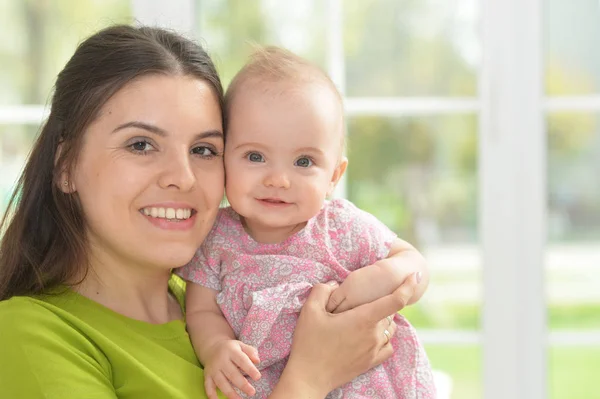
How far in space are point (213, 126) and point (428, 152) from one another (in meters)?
2.90

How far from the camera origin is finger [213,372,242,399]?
1.60 m

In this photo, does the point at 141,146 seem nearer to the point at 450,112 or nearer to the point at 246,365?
the point at 246,365

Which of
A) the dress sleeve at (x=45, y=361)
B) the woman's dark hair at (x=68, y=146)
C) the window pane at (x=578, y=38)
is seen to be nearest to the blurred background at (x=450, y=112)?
the window pane at (x=578, y=38)

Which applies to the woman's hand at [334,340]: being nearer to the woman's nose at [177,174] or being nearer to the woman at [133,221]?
the woman at [133,221]

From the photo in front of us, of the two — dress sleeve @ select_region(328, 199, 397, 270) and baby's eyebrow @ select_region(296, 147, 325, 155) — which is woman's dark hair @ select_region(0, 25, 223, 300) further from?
dress sleeve @ select_region(328, 199, 397, 270)

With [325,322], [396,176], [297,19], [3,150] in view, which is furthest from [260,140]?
[396,176]

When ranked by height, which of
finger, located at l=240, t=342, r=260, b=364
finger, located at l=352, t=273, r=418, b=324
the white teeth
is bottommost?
finger, located at l=240, t=342, r=260, b=364

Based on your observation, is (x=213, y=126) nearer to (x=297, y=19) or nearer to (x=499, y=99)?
(x=499, y=99)

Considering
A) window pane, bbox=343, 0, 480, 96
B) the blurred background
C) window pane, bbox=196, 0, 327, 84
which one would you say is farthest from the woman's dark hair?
window pane, bbox=343, 0, 480, 96

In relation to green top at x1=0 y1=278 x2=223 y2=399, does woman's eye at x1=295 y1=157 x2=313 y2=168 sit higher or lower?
higher

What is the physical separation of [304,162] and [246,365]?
17.6 inches

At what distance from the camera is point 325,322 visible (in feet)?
5.61

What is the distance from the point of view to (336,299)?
1748 millimetres

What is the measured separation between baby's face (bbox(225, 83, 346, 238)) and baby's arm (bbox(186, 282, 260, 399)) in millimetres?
207
